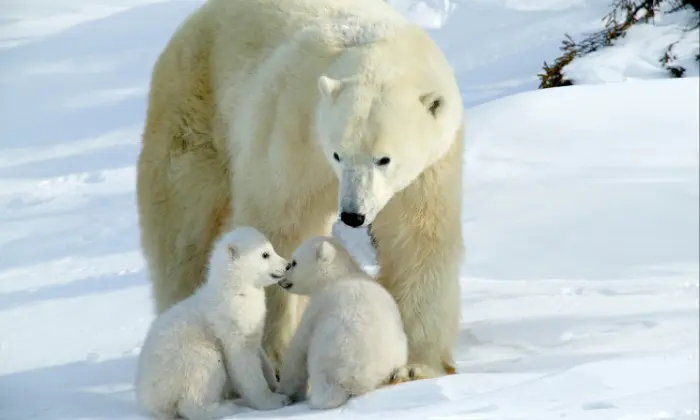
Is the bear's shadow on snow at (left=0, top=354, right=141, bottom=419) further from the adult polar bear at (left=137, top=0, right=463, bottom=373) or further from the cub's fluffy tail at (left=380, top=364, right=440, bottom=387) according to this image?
the cub's fluffy tail at (left=380, top=364, right=440, bottom=387)


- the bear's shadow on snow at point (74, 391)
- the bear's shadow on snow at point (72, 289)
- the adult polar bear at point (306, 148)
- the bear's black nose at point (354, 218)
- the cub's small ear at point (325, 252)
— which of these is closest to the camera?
the bear's black nose at point (354, 218)

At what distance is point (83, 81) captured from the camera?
8.61 meters

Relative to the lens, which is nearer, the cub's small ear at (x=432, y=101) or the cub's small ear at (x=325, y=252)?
the cub's small ear at (x=432, y=101)

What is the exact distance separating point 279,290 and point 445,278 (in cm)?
52

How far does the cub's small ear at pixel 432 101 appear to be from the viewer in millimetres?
2744

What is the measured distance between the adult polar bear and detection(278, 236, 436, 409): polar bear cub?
16 cm

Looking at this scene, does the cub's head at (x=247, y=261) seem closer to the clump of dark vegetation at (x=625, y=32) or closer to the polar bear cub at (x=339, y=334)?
the polar bear cub at (x=339, y=334)

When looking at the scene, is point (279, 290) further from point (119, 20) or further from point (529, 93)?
point (119, 20)

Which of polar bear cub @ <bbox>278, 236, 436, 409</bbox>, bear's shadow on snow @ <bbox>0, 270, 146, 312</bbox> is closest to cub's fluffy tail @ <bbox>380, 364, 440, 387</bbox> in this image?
polar bear cub @ <bbox>278, 236, 436, 409</bbox>

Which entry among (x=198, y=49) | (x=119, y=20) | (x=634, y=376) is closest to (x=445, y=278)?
(x=634, y=376)

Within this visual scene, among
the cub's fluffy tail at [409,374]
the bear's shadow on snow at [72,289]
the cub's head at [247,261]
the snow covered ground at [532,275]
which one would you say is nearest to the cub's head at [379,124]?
the snow covered ground at [532,275]

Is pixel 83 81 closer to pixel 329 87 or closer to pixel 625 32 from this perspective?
pixel 329 87

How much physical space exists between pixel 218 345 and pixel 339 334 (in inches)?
15.0

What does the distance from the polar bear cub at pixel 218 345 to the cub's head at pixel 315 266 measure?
0.21 ft
